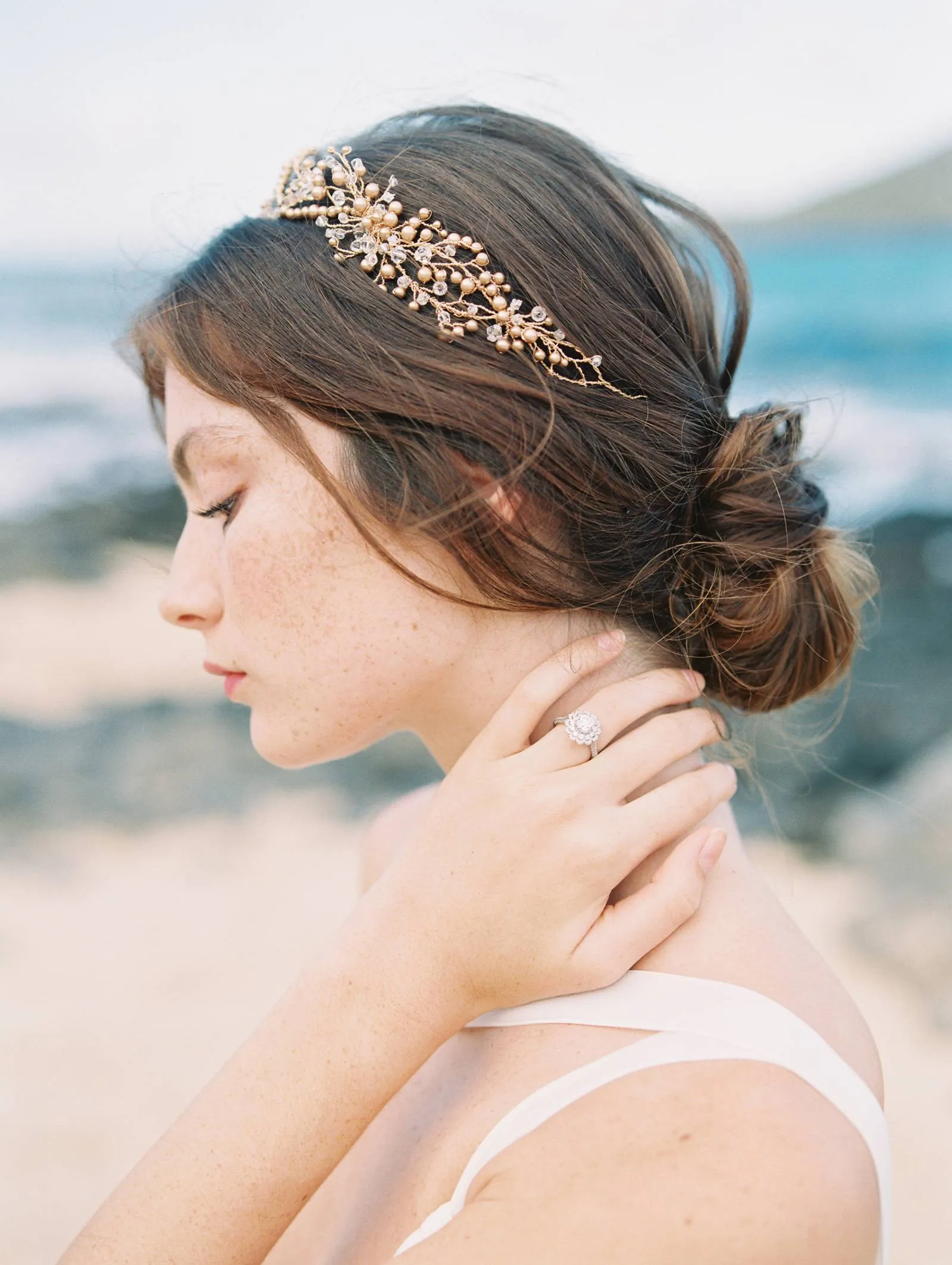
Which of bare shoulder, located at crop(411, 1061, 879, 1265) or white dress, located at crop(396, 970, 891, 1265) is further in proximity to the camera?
white dress, located at crop(396, 970, 891, 1265)

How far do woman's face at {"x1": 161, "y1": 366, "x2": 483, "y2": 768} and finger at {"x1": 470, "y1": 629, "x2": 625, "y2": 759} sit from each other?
0.48ft

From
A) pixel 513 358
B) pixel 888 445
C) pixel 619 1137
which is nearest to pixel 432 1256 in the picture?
pixel 619 1137

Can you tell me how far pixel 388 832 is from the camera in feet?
7.20

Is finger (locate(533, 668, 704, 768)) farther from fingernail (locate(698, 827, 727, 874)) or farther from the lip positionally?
the lip

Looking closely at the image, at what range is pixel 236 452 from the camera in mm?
1570

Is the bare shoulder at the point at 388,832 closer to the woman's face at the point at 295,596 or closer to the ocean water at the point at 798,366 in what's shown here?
the woman's face at the point at 295,596


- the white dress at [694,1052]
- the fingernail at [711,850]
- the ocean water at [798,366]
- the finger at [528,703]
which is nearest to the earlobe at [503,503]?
the finger at [528,703]

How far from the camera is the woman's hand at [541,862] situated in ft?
4.53

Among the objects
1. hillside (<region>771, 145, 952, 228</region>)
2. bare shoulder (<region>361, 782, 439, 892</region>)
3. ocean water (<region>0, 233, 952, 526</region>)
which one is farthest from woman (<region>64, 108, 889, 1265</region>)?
hillside (<region>771, 145, 952, 228</region>)

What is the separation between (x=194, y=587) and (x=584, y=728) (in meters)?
0.63

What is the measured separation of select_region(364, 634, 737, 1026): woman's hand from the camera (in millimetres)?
1382

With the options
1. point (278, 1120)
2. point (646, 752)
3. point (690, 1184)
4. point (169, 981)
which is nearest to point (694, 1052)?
point (690, 1184)

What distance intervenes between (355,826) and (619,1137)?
5.15m

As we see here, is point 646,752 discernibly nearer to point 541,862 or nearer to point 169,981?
point 541,862
